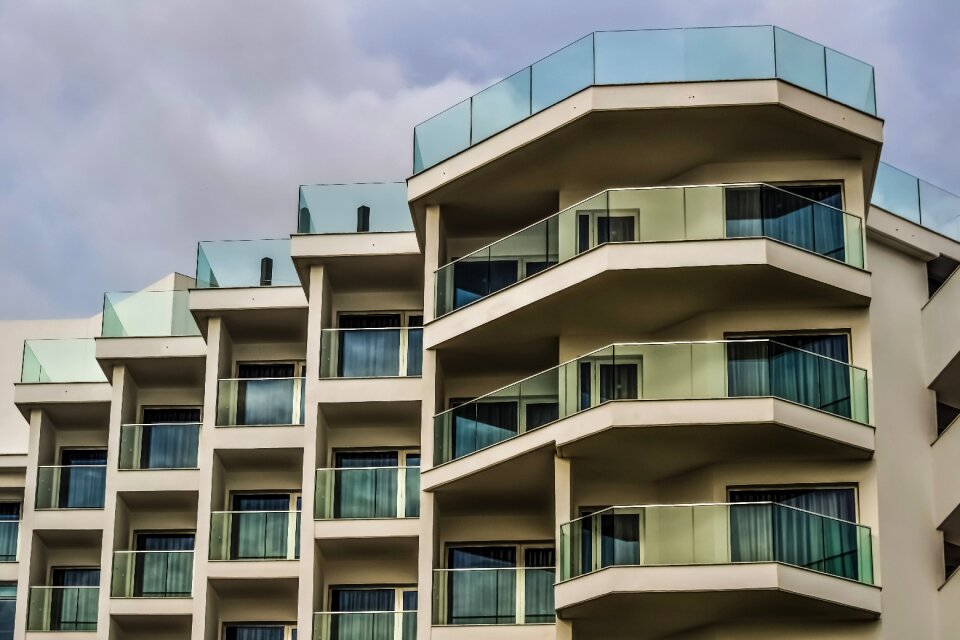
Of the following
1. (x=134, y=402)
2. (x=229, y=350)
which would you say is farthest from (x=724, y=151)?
(x=134, y=402)

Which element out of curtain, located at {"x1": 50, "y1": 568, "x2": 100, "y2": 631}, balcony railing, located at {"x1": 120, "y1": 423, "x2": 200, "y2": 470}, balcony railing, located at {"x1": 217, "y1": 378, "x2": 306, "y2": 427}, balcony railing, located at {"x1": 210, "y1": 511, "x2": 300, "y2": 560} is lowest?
curtain, located at {"x1": 50, "y1": 568, "x2": 100, "y2": 631}

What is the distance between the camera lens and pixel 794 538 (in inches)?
1179

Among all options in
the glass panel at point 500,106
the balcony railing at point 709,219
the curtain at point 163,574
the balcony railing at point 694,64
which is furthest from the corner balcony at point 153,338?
the balcony railing at point 709,219

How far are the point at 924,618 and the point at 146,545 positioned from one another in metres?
19.0

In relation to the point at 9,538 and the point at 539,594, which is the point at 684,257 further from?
the point at 9,538

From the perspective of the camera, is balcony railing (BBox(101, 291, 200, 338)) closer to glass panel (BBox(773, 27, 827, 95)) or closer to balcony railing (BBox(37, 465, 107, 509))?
balcony railing (BBox(37, 465, 107, 509))

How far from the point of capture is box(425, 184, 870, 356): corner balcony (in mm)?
31719

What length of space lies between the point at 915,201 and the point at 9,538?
961 inches

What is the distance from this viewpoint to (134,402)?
142 feet

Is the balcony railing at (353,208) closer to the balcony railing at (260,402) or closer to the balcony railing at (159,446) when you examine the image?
the balcony railing at (260,402)

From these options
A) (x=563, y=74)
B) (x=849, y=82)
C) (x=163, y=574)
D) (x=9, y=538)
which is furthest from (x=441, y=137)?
(x=9, y=538)

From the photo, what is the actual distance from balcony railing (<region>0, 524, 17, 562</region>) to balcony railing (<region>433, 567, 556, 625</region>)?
642 inches

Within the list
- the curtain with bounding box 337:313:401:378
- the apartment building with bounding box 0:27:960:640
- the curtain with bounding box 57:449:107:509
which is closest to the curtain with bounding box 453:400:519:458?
the apartment building with bounding box 0:27:960:640

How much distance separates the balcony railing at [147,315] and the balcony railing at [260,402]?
8.17 feet
